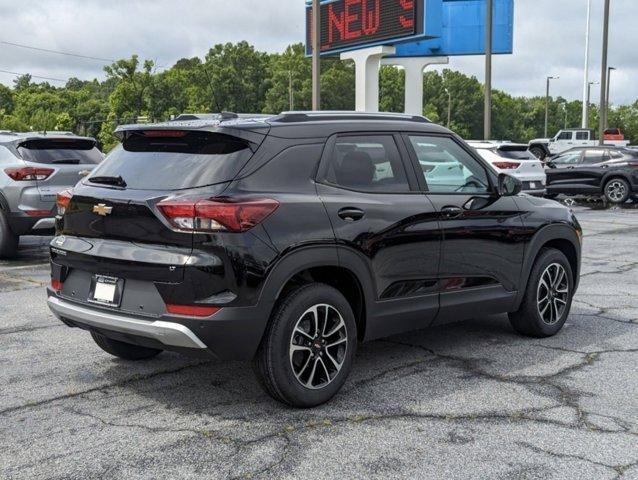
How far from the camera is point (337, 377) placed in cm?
469

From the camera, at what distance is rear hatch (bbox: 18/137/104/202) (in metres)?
10.5

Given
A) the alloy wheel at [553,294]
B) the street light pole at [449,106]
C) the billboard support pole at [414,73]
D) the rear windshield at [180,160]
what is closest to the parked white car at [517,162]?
the alloy wheel at [553,294]

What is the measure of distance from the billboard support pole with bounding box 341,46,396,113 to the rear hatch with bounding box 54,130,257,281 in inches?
1045

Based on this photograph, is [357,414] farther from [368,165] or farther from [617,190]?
[617,190]

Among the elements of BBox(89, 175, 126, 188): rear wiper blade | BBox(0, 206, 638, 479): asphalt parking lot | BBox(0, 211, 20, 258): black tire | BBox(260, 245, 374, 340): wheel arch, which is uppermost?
BBox(89, 175, 126, 188): rear wiper blade

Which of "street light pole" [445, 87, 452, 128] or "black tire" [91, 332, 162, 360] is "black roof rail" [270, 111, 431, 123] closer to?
"black tire" [91, 332, 162, 360]

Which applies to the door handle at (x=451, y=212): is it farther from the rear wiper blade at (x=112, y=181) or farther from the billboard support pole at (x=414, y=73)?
the billboard support pole at (x=414, y=73)

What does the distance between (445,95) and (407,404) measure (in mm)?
123751

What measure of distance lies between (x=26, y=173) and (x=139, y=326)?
22.8 feet

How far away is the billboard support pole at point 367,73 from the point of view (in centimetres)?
3091

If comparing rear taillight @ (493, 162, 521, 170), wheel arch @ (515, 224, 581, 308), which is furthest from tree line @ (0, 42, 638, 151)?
wheel arch @ (515, 224, 581, 308)

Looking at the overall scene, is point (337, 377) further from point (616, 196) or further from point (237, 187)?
point (616, 196)

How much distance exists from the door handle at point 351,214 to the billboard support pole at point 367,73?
2648 cm

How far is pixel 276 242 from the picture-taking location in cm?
428
